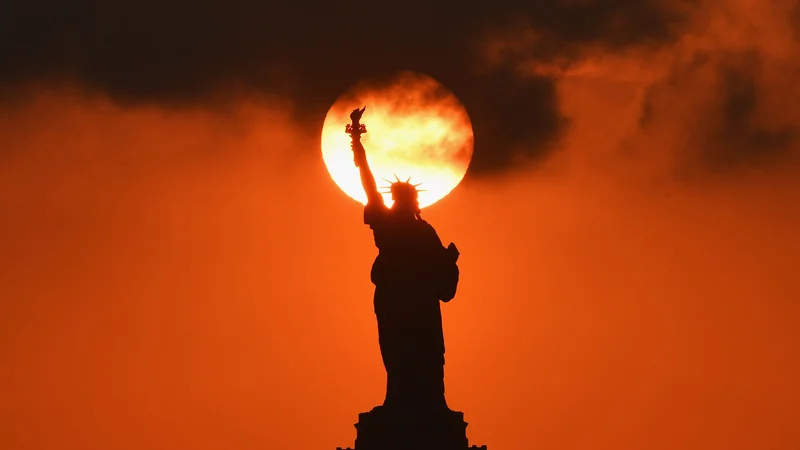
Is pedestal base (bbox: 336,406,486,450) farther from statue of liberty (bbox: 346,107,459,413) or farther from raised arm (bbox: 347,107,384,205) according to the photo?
raised arm (bbox: 347,107,384,205)

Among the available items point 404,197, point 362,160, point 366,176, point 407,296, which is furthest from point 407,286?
point 362,160

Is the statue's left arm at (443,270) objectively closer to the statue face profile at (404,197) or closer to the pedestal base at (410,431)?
the statue face profile at (404,197)

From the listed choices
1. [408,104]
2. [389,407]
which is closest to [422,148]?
[408,104]

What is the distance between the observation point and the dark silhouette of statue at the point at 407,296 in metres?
56.0

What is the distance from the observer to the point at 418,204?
187ft

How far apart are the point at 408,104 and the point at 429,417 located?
5814 millimetres

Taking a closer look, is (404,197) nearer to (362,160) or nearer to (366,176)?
(366,176)

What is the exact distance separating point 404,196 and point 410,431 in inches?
176

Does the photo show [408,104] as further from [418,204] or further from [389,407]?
[389,407]

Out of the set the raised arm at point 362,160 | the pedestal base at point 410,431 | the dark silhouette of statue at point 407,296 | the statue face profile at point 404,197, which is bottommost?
the pedestal base at point 410,431

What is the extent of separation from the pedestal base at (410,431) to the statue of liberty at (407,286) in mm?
530

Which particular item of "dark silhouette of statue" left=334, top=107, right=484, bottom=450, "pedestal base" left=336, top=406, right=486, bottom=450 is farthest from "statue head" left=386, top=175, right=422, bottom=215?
"pedestal base" left=336, top=406, right=486, bottom=450

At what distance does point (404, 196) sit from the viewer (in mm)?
56781

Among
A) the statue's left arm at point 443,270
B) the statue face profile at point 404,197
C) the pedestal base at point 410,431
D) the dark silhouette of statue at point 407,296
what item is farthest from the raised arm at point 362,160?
the pedestal base at point 410,431
